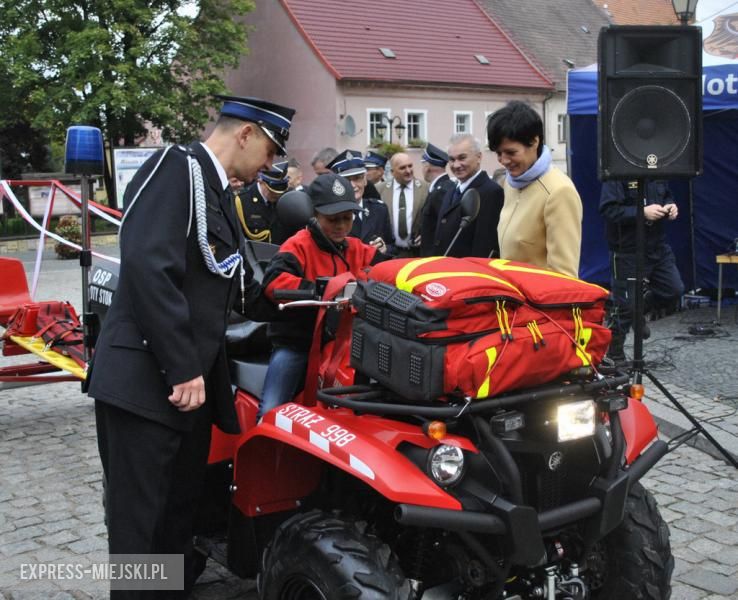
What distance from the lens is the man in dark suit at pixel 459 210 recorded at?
17.2 feet

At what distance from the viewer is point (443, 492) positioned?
2.71m

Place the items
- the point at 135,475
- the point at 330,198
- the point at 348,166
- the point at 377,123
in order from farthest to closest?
1. the point at 377,123
2. the point at 348,166
3. the point at 330,198
4. the point at 135,475

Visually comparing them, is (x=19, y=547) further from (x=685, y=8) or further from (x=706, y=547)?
(x=685, y=8)

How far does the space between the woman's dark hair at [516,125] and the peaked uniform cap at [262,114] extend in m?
1.34

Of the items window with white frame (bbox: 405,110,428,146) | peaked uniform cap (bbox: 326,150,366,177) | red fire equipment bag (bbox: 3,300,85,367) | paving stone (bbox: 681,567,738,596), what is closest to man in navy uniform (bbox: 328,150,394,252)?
peaked uniform cap (bbox: 326,150,366,177)

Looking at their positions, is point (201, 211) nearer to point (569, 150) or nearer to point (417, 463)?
point (417, 463)

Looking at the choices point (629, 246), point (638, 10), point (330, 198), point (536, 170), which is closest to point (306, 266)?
point (330, 198)

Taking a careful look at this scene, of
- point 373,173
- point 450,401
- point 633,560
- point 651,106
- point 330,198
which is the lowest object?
point 633,560

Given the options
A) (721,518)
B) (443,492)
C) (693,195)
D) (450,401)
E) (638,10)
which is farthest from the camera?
(638,10)

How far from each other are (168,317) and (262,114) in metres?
0.73

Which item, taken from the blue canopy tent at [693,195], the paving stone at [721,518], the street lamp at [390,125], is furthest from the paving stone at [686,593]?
the street lamp at [390,125]

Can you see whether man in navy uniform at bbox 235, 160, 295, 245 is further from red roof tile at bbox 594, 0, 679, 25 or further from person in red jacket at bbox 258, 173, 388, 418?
red roof tile at bbox 594, 0, 679, 25

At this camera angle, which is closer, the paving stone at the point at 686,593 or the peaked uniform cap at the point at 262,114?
the peaked uniform cap at the point at 262,114

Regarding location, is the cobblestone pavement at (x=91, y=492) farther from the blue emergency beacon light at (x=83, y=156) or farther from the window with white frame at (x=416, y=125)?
the window with white frame at (x=416, y=125)
